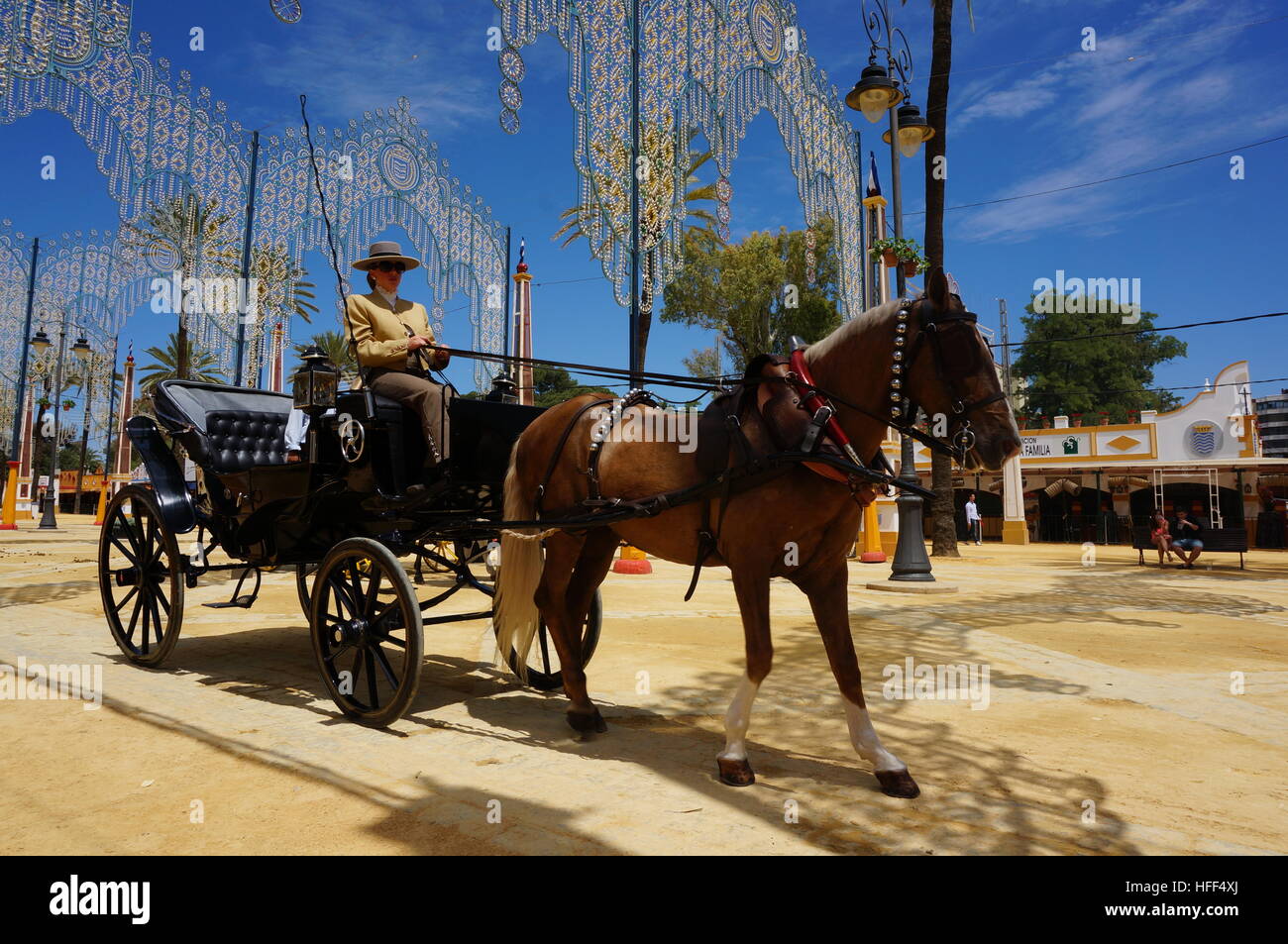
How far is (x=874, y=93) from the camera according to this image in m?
11.1

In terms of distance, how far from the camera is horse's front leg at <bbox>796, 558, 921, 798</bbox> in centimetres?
335

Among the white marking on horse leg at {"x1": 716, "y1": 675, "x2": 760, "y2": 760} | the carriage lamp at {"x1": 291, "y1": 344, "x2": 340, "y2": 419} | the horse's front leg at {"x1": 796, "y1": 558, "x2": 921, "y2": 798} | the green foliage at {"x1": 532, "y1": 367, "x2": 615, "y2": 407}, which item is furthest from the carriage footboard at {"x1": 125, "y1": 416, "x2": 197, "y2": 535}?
the green foliage at {"x1": 532, "y1": 367, "x2": 615, "y2": 407}

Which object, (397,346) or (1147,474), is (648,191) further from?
(1147,474)

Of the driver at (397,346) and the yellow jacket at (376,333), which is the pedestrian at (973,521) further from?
the yellow jacket at (376,333)

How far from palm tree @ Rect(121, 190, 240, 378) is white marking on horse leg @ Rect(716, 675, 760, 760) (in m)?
14.4

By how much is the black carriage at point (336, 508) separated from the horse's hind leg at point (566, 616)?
43 centimetres

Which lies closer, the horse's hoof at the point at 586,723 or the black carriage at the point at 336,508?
the horse's hoof at the point at 586,723

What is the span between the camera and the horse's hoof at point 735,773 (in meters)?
3.29

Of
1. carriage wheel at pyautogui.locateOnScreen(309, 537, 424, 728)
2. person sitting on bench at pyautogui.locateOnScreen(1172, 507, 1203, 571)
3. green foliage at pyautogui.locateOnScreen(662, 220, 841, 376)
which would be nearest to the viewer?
Result: carriage wheel at pyautogui.locateOnScreen(309, 537, 424, 728)

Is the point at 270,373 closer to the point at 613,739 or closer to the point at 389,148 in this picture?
the point at 389,148

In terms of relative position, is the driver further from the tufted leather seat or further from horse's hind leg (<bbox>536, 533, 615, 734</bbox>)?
the tufted leather seat

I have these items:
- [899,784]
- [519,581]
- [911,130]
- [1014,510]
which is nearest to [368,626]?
[519,581]

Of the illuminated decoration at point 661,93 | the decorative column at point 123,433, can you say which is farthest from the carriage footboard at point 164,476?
the decorative column at point 123,433
